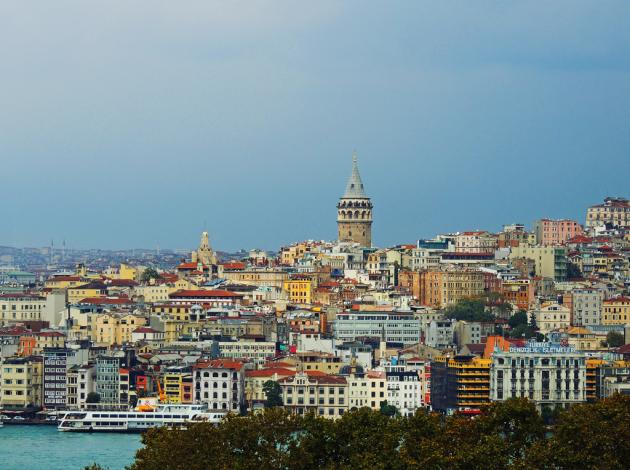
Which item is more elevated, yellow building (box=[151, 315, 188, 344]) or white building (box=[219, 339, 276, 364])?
yellow building (box=[151, 315, 188, 344])

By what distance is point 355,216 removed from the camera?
279ft

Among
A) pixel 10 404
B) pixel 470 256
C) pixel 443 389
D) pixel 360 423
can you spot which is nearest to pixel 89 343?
pixel 10 404

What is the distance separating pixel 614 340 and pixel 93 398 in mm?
13338

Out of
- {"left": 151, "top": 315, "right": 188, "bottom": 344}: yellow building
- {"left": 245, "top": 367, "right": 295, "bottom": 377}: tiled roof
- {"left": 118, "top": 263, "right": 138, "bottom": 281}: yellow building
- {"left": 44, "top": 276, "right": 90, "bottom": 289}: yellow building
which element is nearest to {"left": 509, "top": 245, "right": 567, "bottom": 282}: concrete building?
{"left": 44, "top": 276, "right": 90, "bottom": 289}: yellow building

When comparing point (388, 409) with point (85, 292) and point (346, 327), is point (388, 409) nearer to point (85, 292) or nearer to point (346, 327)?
point (346, 327)

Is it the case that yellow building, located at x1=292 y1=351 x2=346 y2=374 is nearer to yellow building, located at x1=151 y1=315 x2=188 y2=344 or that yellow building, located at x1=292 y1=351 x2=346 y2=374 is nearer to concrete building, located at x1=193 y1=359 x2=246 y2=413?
concrete building, located at x1=193 y1=359 x2=246 y2=413

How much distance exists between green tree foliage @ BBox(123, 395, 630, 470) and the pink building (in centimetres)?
5038

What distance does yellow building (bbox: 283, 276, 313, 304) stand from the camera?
70000 mm

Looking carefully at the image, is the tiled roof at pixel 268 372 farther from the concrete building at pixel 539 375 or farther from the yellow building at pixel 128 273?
the yellow building at pixel 128 273

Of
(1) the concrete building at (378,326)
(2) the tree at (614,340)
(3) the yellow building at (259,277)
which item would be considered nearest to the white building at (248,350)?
(1) the concrete building at (378,326)

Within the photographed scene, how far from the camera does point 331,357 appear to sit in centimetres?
5559

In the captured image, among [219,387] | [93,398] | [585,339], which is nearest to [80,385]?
[93,398]

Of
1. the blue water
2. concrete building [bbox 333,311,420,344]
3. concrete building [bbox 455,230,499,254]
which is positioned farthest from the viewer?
concrete building [bbox 455,230,499,254]

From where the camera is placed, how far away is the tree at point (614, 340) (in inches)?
2288
